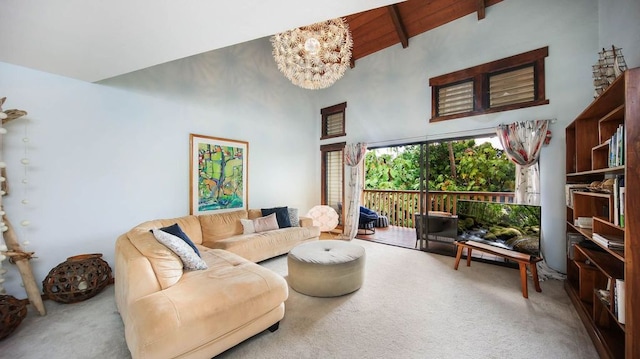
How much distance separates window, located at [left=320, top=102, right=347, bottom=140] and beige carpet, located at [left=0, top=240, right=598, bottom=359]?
3.75 meters

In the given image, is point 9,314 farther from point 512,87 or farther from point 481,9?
point 481,9

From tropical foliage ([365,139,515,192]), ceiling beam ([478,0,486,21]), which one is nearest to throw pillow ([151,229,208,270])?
tropical foliage ([365,139,515,192])

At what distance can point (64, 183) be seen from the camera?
266 centimetres

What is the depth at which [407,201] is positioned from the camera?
18.7ft

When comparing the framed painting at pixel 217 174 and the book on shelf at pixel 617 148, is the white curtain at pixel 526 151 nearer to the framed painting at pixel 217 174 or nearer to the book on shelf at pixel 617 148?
the book on shelf at pixel 617 148

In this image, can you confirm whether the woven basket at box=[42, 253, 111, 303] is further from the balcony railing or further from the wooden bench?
the balcony railing

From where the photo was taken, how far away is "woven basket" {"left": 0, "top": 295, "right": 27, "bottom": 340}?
1811 millimetres

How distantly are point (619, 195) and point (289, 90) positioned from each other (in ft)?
17.0

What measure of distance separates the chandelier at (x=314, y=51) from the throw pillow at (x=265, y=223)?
2368 mm

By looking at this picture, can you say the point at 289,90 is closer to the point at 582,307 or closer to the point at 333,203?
the point at 333,203

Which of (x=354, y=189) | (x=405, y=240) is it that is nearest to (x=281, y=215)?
(x=354, y=189)

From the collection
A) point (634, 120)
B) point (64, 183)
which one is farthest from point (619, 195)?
point (64, 183)

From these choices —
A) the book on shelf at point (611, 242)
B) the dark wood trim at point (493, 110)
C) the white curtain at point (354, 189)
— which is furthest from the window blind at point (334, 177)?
the book on shelf at point (611, 242)

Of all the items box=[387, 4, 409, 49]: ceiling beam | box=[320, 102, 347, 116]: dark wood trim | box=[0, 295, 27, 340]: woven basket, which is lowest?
box=[0, 295, 27, 340]: woven basket
